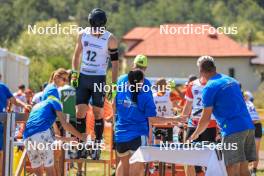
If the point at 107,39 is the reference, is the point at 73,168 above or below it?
below

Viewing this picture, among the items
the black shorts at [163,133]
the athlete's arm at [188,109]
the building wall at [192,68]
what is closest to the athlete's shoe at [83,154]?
the athlete's arm at [188,109]

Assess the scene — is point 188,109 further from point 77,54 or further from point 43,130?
point 43,130

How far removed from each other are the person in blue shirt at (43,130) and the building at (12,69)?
18.6 m

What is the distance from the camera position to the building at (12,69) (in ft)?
103

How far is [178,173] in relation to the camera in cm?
1536

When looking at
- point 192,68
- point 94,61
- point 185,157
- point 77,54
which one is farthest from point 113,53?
point 192,68

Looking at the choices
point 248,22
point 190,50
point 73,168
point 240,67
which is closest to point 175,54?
point 190,50

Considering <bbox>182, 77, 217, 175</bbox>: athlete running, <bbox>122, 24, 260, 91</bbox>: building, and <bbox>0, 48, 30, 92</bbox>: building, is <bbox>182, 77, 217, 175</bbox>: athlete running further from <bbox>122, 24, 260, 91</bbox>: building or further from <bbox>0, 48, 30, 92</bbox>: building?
<bbox>122, 24, 260, 91</bbox>: building

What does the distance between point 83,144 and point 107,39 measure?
5.68ft

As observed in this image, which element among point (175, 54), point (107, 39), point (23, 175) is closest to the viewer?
point (107, 39)

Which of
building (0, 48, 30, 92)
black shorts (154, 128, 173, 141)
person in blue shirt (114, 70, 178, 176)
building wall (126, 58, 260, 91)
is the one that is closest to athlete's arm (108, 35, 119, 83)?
person in blue shirt (114, 70, 178, 176)

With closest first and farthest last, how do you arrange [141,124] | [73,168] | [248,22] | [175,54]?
[141,124] → [73,168] → [175,54] → [248,22]

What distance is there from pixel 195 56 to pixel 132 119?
285ft

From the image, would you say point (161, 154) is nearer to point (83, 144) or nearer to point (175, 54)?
point (83, 144)
